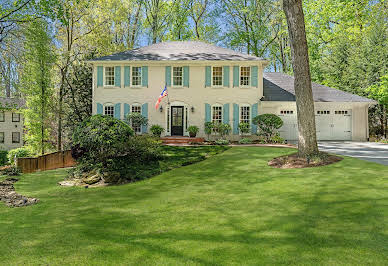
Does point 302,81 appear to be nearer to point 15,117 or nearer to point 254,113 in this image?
point 254,113

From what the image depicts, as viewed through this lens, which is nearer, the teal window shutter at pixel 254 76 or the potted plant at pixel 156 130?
the potted plant at pixel 156 130

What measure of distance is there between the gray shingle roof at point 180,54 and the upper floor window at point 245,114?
3.21 meters

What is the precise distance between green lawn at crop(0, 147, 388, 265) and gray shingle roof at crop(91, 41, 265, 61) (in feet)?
38.6

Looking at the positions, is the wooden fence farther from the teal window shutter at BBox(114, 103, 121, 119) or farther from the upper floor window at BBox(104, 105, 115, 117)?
the upper floor window at BBox(104, 105, 115, 117)

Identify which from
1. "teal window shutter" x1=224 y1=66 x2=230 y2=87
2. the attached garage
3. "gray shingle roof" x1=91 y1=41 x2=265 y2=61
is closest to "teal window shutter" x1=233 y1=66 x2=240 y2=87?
"teal window shutter" x1=224 y1=66 x2=230 y2=87

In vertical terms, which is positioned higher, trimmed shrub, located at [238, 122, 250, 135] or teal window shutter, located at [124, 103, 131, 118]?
teal window shutter, located at [124, 103, 131, 118]

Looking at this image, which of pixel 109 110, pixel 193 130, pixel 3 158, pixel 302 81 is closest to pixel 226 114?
pixel 193 130

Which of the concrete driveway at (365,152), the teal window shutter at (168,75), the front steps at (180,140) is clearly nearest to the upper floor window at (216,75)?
the teal window shutter at (168,75)

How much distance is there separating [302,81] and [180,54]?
1109cm

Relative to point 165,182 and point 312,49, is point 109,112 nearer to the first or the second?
point 165,182

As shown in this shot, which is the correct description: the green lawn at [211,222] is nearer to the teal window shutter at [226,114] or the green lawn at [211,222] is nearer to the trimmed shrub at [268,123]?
the trimmed shrub at [268,123]

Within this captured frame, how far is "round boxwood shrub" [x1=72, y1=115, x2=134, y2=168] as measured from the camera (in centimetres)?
850

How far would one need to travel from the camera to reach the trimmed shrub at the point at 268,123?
51.2ft

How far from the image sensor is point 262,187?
6.48 metres
